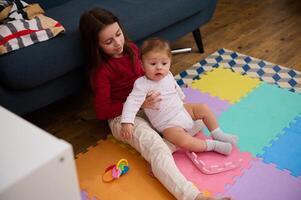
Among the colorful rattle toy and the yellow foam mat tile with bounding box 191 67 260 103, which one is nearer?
the colorful rattle toy

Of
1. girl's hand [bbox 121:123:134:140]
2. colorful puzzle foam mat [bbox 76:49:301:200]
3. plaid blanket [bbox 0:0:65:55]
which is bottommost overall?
colorful puzzle foam mat [bbox 76:49:301:200]

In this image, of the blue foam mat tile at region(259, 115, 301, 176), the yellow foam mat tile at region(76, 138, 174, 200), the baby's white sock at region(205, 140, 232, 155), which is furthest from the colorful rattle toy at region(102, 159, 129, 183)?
the blue foam mat tile at region(259, 115, 301, 176)

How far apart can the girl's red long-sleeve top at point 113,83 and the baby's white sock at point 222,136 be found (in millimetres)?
410

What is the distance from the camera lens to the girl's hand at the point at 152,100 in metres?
1.36

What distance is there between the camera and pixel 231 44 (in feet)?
7.59

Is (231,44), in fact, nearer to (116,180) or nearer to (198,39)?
(198,39)

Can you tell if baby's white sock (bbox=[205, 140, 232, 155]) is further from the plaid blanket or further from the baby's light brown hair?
the plaid blanket

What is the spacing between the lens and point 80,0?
74.7 inches

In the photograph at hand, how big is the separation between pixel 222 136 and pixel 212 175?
0.18 m

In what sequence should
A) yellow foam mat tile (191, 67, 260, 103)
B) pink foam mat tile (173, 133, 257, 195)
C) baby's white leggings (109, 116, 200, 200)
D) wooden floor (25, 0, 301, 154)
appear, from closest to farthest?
baby's white leggings (109, 116, 200, 200), pink foam mat tile (173, 133, 257, 195), wooden floor (25, 0, 301, 154), yellow foam mat tile (191, 67, 260, 103)

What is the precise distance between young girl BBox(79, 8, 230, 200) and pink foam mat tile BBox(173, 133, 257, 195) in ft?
0.36

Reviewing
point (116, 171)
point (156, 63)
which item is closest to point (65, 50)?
point (156, 63)

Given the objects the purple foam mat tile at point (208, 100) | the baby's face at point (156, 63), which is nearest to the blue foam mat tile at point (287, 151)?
the purple foam mat tile at point (208, 100)

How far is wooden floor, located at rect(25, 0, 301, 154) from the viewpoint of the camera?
5.42ft
